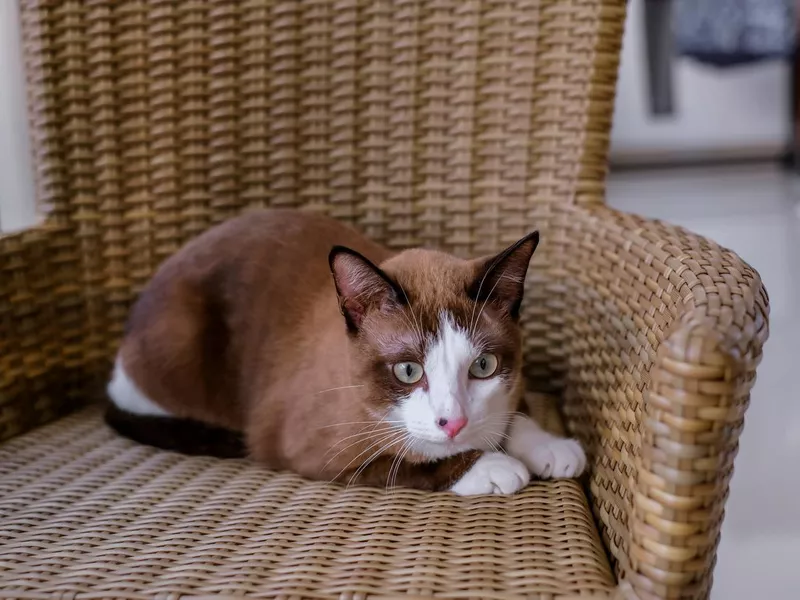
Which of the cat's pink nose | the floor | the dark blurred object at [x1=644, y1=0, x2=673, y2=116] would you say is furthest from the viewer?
the dark blurred object at [x1=644, y1=0, x2=673, y2=116]

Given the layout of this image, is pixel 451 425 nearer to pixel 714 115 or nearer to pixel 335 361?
pixel 335 361

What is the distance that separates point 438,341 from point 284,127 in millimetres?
599

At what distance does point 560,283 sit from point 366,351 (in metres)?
0.44

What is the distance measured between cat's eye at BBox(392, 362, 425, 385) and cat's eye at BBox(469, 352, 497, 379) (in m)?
0.07

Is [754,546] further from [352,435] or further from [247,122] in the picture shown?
[247,122]

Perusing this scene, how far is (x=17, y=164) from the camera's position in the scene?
1.45 m

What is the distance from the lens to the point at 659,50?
395 centimetres

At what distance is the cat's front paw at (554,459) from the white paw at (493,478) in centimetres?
3

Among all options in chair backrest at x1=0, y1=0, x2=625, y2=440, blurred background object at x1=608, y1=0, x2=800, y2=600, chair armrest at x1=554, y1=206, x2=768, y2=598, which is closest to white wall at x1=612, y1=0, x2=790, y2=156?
blurred background object at x1=608, y1=0, x2=800, y2=600

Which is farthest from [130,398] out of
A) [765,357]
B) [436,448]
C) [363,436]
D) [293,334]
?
[765,357]

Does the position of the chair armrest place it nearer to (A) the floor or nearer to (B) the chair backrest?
(B) the chair backrest

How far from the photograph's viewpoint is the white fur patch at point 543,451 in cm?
107

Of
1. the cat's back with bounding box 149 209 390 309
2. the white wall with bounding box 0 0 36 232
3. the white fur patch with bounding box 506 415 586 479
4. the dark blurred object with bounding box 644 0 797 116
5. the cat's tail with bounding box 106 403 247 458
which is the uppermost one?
the dark blurred object with bounding box 644 0 797 116

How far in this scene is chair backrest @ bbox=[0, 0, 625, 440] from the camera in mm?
1351
